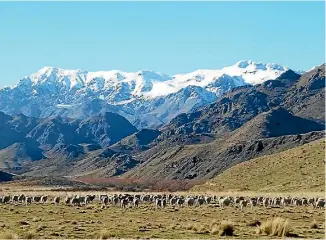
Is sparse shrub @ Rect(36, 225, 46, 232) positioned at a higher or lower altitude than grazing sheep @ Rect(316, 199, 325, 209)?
higher

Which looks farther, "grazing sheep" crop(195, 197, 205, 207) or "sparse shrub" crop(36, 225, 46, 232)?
"grazing sheep" crop(195, 197, 205, 207)

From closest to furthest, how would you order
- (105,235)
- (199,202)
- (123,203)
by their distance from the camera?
(105,235), (123,203), (199,202)

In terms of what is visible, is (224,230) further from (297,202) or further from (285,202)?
(285,202)

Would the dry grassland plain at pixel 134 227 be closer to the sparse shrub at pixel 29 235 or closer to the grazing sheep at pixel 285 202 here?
the sparse shrub at pixel 29 235

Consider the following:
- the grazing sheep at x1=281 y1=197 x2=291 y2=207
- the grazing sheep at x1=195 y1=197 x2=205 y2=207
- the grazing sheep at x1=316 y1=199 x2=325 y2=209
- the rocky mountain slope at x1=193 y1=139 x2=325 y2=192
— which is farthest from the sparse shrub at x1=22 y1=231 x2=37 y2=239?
the rocky mountain slope at x1=193 y1=139 x2=325 y2=192

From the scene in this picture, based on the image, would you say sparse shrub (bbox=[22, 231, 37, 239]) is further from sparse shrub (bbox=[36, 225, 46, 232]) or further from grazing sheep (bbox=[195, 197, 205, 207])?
grazing sheep (bbox=[195, 197, 205, 207])

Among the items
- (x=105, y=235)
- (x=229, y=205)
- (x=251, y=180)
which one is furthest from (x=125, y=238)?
(x=251, y=180)

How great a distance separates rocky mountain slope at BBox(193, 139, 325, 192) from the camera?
91.1m

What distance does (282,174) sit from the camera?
4006 inches

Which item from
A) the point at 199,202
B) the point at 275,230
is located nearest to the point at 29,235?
the point at 275,230

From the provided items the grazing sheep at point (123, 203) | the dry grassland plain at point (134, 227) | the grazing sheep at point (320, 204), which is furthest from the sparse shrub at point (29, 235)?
the grazing sheep at point (320, 204)

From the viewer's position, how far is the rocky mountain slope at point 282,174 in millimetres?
91062

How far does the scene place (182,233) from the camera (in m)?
29.9

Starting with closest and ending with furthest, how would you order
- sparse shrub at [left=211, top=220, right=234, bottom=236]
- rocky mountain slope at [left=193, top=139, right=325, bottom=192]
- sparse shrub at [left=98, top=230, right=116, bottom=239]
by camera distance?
sparse shrub at [left=98, top=230, right=116, bottom=239]
sparse shrub at [left=211, top=220, right=234, bottom=236]
rocky mountain slope at [left=193, top=139, right=325, bottom=192]
